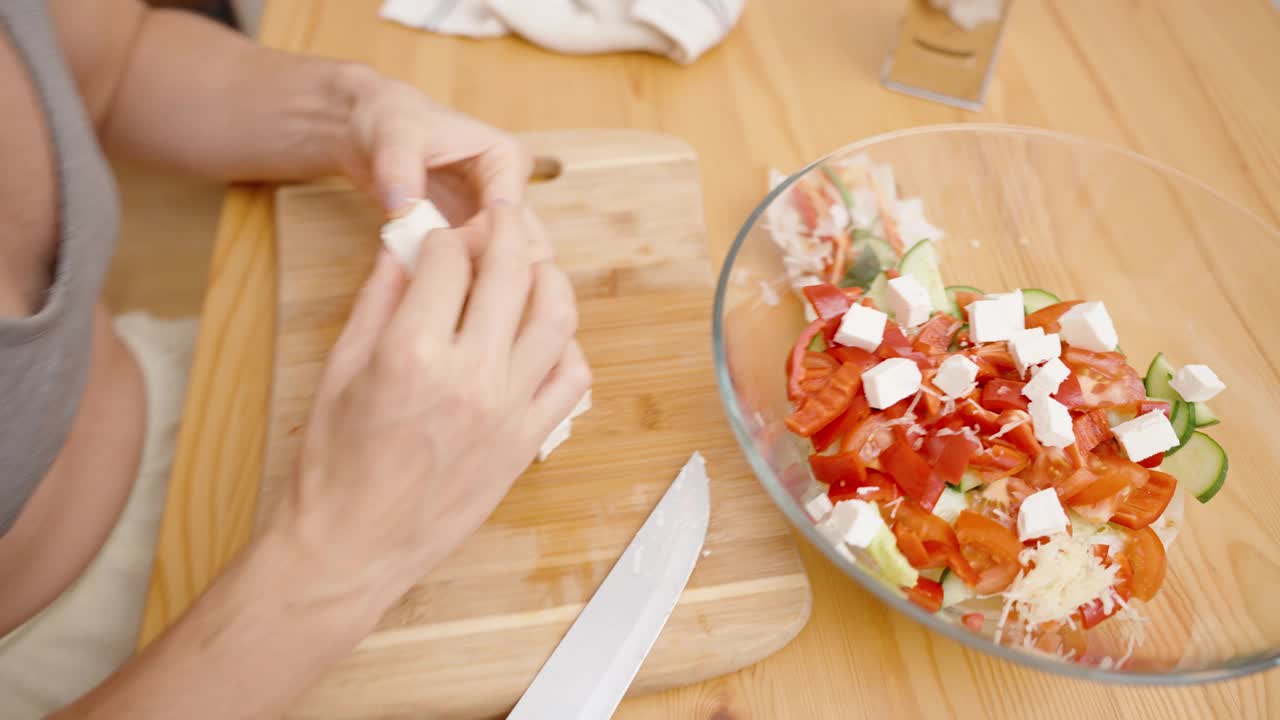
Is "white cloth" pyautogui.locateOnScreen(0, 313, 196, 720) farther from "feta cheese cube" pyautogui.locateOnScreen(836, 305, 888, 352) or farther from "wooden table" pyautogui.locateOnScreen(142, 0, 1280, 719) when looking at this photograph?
"feta cheese cube" pyautogui.locateOnScreen(836, 305, 888, 352)

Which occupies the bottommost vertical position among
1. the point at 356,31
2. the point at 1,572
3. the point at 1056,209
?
the point at 1,572

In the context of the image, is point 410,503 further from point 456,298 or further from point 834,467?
point 834,467

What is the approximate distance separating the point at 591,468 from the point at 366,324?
0.93 ft

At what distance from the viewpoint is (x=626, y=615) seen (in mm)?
791

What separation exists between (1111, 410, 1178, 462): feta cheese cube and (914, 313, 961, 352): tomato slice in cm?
19

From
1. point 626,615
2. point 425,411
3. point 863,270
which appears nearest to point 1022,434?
point 863,270

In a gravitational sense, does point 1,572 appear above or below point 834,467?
below

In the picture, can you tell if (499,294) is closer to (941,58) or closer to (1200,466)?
(1200,466)

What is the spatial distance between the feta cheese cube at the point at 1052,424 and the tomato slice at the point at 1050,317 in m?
0.12

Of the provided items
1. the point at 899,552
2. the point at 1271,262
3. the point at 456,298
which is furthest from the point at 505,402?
the point at 1271,262

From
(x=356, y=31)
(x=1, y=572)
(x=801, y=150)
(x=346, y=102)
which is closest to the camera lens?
(x=1, y=572)

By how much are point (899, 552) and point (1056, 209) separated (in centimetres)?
52

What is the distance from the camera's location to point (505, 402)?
2.42ft

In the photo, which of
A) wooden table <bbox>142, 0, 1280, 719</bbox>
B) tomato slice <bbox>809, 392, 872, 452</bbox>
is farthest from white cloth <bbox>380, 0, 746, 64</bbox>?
tomato slice <bbox>809, 392, 872, 452</bbox>
